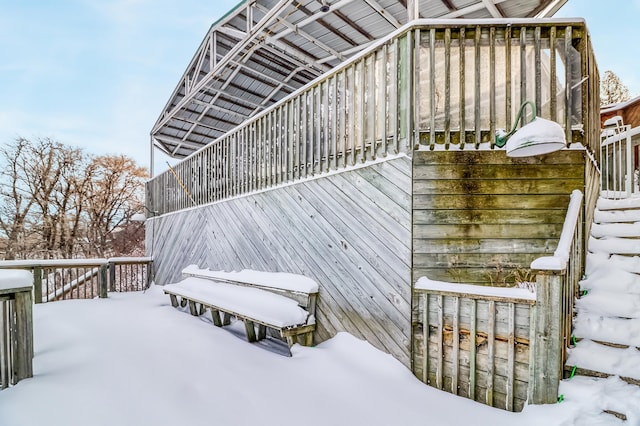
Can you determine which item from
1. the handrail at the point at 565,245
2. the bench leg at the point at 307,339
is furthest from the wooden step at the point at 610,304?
the bench leg at the point at 307,339

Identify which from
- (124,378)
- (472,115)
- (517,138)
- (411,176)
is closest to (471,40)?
(472,115)

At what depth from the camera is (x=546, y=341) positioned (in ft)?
7.13

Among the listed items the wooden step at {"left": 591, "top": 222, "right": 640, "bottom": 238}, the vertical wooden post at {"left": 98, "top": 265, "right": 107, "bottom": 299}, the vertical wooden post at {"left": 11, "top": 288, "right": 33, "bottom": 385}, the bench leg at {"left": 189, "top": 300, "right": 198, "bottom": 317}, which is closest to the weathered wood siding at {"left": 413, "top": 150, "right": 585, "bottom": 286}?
A: the wooden step at {"left": 591, "top": 222, "right": 640, "bottom": 238}

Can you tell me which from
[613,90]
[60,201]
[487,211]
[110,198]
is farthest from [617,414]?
[60,201]

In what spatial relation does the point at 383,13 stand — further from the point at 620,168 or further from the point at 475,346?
the point at 475,346

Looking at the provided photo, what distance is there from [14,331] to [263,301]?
220 cm

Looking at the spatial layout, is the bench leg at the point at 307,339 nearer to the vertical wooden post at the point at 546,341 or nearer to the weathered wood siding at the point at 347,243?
the weathered wood siding at the point at 347,243

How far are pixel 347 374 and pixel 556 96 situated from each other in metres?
3.19

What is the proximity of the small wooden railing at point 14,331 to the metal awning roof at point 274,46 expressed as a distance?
14.6 ft

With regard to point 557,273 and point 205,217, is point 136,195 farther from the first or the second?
point 557,273

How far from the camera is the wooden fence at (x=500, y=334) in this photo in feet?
7.14

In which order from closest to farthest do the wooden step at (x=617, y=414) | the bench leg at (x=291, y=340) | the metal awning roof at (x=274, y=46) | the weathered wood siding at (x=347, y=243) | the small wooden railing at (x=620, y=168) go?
the wooden step at (x=617, y=414) → the weathered wood siding at (x=347, y=243) → the bench leg at (x=291, y=340) → the small wooden railing at (x=620, y=168) → the metal awning roof at (x=274, y=46)

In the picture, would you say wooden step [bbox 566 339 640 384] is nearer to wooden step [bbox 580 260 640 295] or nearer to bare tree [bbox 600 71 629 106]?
wooden step [bbox 580 260 640 295]

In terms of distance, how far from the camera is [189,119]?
994 cm
